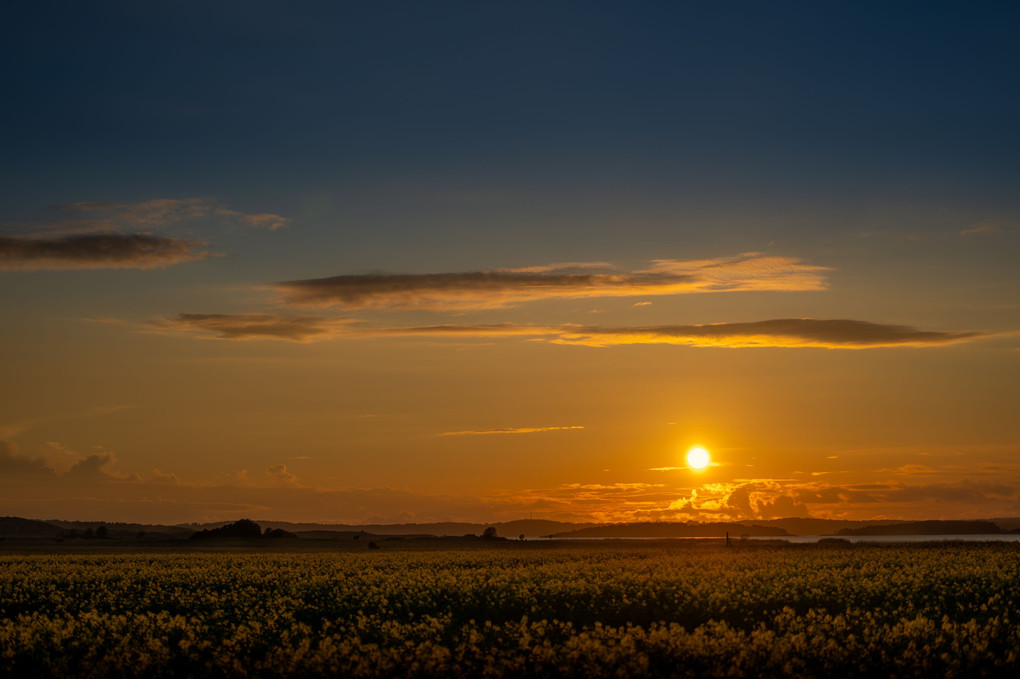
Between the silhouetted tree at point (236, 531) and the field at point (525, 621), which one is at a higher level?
the field at point (525, 621)

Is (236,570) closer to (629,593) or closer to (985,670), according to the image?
(629,593)

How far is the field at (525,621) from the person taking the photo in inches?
747

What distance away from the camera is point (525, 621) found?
21859 millimetres

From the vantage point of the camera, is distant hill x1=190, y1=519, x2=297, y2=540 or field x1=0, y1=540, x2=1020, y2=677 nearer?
field x1=0, y1=540, x2=1020, y2=677

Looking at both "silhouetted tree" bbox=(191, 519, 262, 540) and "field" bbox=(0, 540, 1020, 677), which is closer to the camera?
"field" bbox=(0, 540, 1020, 677)

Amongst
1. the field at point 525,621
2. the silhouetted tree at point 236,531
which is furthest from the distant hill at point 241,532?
the field at point 525,621

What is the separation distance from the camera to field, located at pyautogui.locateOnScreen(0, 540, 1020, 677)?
62.2 feet

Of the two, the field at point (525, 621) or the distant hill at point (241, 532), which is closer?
the field at point (525, 621)

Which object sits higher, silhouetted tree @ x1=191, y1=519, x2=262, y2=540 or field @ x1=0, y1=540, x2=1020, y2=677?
field @ x1=0, y1=540, x2=1020, y2=677

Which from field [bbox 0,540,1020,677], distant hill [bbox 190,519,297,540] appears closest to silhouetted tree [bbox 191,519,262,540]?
distant hill [bbox 190,519,297,540]

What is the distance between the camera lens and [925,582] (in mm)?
37125

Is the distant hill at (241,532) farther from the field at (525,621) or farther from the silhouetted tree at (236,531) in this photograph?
the field at (525,621)

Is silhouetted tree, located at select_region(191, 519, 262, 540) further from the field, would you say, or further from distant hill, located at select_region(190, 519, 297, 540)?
the field

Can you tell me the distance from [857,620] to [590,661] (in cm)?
1068
